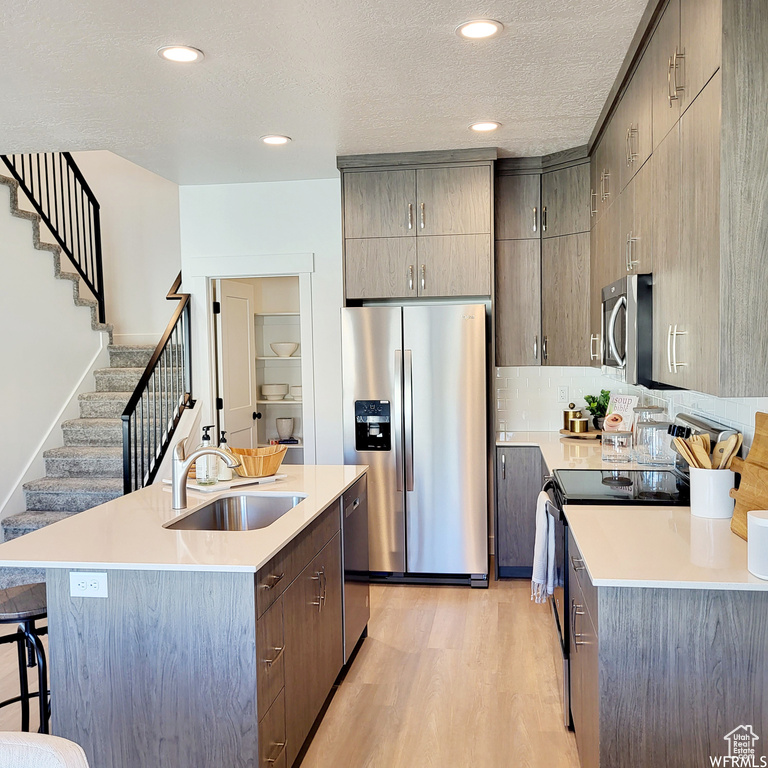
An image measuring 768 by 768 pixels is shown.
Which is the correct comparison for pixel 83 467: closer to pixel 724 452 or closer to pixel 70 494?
pixel 70 494

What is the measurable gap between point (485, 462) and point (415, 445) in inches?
17.7

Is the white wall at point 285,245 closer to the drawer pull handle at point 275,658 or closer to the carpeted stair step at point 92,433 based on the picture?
the carpeted stair step at point 92,433

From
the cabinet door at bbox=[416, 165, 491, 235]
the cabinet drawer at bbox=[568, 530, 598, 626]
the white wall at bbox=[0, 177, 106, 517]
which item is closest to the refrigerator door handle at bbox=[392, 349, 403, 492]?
the cabinet door at bbox=[416, 165, 491, 235]

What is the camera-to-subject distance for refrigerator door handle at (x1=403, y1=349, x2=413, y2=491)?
14.6ft

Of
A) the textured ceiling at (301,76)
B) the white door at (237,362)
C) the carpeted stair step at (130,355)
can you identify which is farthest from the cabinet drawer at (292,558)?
the carpeted stair step at (130,355)

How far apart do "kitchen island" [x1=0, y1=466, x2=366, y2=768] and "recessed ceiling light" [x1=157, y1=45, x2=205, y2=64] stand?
1849 mm

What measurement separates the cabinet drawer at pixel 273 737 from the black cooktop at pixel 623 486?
1300mm

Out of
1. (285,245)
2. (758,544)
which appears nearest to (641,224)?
(758,544)

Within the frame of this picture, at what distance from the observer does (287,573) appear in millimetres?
2428

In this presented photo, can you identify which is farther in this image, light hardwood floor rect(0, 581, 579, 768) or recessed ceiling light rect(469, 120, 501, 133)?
recessed ceiling light rect(469, 120, 501, 133)

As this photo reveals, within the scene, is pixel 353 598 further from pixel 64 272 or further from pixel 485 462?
pixel 64 272

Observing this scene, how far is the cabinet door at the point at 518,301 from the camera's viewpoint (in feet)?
16.0

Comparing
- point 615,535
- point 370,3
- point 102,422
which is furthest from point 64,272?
point 615,535

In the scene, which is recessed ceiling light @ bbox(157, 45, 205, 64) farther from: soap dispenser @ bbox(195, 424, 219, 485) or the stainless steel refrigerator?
the stainless steel refrigerator
